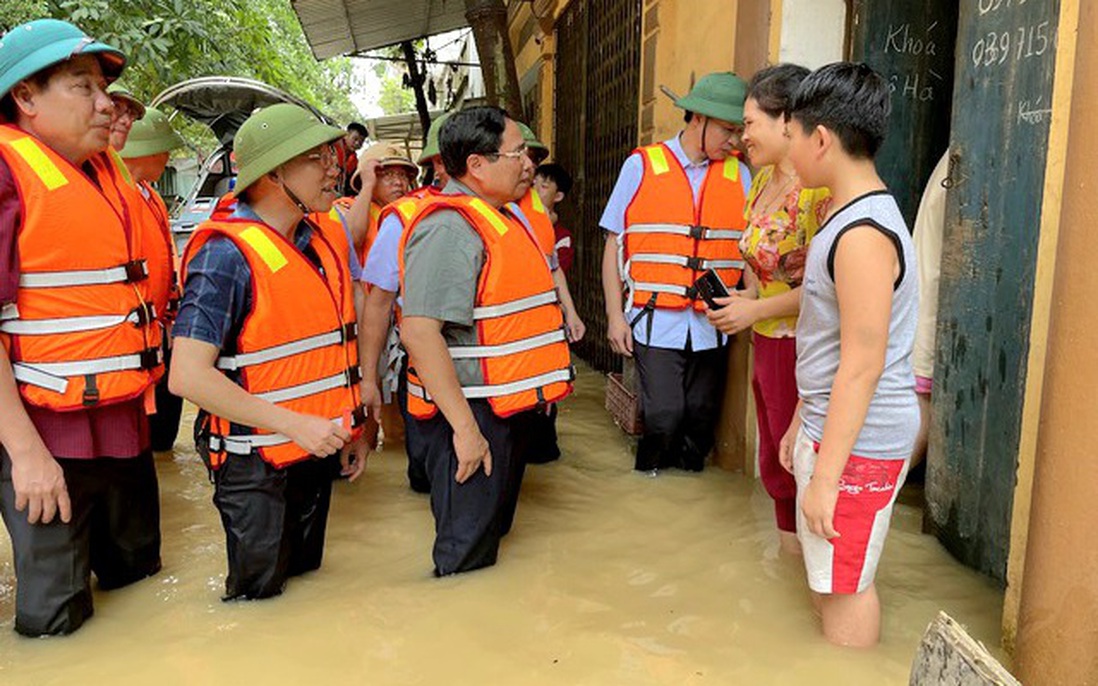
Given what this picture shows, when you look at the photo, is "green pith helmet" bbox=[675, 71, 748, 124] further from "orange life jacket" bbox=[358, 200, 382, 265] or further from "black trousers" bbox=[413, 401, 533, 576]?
"orange life jacket" bbox=[358, 200, 382, 265]

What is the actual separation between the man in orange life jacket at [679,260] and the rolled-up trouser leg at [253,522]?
1863 mm

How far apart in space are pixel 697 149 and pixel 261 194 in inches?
78.0

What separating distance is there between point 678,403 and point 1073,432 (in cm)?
216

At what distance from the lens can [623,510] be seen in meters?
3.72

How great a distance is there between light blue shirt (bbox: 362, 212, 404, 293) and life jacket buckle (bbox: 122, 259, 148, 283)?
103cm

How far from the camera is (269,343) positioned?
2.59m

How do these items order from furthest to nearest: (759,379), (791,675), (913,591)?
(759,379), (913,591), (791,675)

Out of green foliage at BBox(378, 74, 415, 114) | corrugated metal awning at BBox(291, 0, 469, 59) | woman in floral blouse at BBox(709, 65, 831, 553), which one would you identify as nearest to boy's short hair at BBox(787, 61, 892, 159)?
woman in floral blouse at BBox(709, 65, 831, 553)

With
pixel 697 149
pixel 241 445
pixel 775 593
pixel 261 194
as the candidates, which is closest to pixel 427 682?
pixel 241 445

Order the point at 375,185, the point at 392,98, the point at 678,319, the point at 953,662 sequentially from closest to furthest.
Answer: the point at 953,662
the point at 678,319
the point at 375,185
the point at 392,98

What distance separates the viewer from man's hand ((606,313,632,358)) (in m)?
4.12

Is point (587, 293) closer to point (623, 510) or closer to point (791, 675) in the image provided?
point (623, 510)

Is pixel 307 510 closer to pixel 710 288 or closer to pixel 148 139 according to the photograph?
pixel 710 288

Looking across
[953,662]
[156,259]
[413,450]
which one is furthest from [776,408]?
[156,259]
